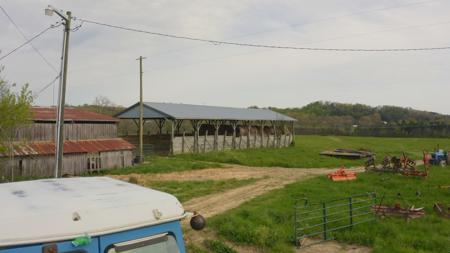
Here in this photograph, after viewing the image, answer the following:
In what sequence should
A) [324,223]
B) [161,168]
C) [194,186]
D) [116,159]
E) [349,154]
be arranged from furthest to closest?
[349,154]
[116,159]
[161,168]
[194,186]
[324,223]

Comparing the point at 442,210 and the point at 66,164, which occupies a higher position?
the point at 66,164

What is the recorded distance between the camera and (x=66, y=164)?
2975 centimetres

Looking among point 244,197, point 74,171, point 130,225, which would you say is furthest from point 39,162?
point 130,225

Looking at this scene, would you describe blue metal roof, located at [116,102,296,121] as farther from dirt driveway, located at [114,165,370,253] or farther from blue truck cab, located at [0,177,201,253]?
blue truck cab, located at [0,177,201,253]

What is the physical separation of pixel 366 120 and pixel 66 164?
339 feet

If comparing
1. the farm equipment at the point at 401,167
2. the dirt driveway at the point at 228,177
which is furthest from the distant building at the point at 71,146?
the farm equipment at the point at 401,167

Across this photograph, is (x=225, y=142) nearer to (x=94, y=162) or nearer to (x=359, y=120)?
(x=94, y=162)

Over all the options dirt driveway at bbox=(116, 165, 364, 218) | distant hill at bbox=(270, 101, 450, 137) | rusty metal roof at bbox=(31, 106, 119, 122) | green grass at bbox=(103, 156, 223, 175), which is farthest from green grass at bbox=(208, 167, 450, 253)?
distant hill at bbox=(270, 101, 450, 137)

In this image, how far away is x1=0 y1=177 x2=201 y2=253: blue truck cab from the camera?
375 centimetres

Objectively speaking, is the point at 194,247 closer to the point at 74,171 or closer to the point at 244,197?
the point at 244,197

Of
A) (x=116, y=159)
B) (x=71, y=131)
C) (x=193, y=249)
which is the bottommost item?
(x=193, y=249)

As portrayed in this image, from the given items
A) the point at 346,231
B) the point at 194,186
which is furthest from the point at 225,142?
the point at 346,231

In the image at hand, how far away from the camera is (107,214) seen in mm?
4145

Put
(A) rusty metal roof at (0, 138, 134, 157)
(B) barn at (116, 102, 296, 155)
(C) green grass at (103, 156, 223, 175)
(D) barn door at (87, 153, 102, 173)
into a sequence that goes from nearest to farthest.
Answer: (A) rusty metal roof at (0, 138, 134, 157), (C) green grass at (103, 156, 223, 175), (D) barn door at (87, 153, 102, 173), (B) barn at (116, 102, 296, 155)
